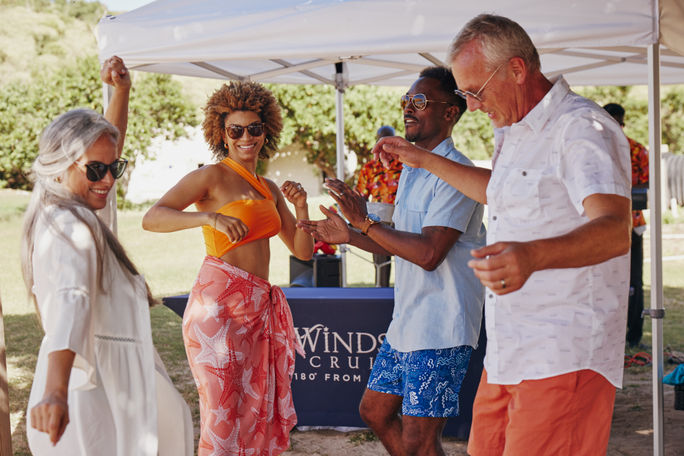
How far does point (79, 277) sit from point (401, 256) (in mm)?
1226

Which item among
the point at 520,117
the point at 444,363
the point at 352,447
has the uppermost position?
the point at 520,117

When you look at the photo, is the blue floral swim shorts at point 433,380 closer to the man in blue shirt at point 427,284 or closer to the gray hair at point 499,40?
the man in blue shirt at point 427,284

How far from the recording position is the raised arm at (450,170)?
2.43m

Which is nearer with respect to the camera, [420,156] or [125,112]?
[420,156]

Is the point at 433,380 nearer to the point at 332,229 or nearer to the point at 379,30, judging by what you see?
the point at 332,229

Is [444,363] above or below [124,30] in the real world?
below

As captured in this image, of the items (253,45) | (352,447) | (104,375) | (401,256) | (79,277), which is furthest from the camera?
(352,447)

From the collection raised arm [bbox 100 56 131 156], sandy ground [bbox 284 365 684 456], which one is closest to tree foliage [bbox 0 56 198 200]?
sandy ground [bbox 284 365 684 456]

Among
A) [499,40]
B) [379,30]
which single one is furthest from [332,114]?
[499,40]

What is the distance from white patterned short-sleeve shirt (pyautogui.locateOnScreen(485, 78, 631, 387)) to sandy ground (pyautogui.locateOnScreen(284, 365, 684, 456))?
2.56m

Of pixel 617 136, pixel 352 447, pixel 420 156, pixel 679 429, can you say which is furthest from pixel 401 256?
pixel 679 429

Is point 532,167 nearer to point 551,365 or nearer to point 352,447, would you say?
point 551,365

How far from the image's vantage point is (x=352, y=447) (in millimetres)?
4445

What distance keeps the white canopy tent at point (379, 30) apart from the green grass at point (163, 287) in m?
1.20
